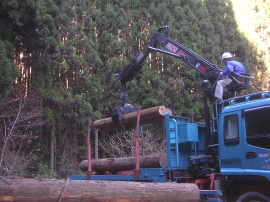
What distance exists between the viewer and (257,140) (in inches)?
273

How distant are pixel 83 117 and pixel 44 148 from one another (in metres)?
2.56

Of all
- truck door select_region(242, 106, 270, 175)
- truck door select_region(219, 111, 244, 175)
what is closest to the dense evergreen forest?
truck door select_region(219, 111, 244, 175)

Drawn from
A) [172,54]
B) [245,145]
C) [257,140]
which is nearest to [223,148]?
[245,145]

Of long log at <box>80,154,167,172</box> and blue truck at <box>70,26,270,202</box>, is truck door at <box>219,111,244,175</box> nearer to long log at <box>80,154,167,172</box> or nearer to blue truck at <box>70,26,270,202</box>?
blue truck at <box>70,26,270,202</box>

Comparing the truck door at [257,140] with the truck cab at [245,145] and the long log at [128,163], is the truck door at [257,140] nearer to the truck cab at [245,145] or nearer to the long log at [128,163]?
the truck cab at [245,145]

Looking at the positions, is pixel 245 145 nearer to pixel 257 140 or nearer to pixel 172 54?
pixel 257 140

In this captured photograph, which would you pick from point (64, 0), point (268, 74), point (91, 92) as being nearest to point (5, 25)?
point (64, 0)

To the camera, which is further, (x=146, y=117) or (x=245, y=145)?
(x=146, y=117)

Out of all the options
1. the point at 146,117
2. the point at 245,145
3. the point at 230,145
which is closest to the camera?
the point at 245,145

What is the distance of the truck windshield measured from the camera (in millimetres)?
6828

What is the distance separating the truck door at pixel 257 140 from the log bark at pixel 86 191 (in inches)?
60.6

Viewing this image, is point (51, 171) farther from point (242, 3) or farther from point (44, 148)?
point (242, 3)

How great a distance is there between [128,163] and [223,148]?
10.2ft

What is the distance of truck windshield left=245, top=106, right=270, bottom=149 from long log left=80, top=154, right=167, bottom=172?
9.16 ft
